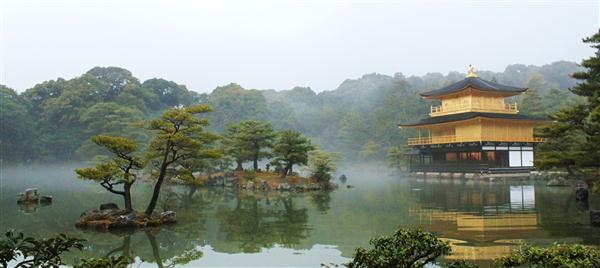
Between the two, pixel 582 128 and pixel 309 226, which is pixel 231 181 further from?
pixel 582 128

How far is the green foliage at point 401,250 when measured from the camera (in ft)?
17.5

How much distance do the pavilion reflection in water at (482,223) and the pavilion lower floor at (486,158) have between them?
15879mm

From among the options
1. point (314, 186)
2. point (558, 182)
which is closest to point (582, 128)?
point (558, 182)

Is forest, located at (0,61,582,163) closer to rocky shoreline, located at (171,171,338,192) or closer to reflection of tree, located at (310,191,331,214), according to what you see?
rocky shoreline, located at (171,171,338,192)

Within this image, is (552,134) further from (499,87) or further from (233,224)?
(499,87)

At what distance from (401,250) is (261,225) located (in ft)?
27.6

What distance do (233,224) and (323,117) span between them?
2612 inches

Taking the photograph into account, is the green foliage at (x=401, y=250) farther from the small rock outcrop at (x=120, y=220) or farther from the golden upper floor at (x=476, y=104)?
the golden upper floor at (x=476, y=104)

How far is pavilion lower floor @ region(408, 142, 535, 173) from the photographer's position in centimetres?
3556

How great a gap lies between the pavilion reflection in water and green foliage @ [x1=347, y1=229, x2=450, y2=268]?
3.34 m

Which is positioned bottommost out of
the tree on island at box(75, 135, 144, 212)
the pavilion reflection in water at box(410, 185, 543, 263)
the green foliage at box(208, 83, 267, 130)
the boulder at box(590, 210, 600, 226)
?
the pavilion reflection in water at box(410, 185, 543, 263)

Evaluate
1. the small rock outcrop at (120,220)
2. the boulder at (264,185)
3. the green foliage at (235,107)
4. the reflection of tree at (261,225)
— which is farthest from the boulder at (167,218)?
the green foliage at (235,107)

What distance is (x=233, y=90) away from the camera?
73.3m

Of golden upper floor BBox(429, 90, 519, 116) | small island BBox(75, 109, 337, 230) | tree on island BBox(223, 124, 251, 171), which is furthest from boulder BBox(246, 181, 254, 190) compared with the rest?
golden upper floor BBox(429, 90, 519, 116)
